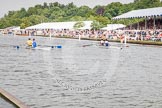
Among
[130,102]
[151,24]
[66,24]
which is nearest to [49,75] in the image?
[130,102]

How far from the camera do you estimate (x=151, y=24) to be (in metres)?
80.4

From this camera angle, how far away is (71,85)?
900 inches

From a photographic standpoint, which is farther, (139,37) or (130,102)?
(139,37)

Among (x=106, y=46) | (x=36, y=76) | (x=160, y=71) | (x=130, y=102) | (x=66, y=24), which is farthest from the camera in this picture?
(x=66, y=24)

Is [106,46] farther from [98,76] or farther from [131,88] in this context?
[131,88]

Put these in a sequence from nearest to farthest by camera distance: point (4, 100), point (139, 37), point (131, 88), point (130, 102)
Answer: point (4, 100) < point (130, 102) < point (131, 88) < point (139, 37)

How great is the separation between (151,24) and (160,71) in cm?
5243

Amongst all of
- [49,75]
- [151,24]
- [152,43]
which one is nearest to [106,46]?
[152,43]

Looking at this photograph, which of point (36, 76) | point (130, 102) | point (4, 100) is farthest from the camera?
point (36, 76)

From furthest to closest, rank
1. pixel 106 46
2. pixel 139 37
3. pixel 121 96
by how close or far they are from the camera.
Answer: pixel 139 37, pixel 106 46, pixel 121 96

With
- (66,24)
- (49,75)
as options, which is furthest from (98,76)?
(66,24)

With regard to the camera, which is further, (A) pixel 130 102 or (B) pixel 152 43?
(B) pixel 152 43

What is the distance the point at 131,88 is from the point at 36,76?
7.21m

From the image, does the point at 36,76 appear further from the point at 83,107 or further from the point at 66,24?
the point at 66,24
